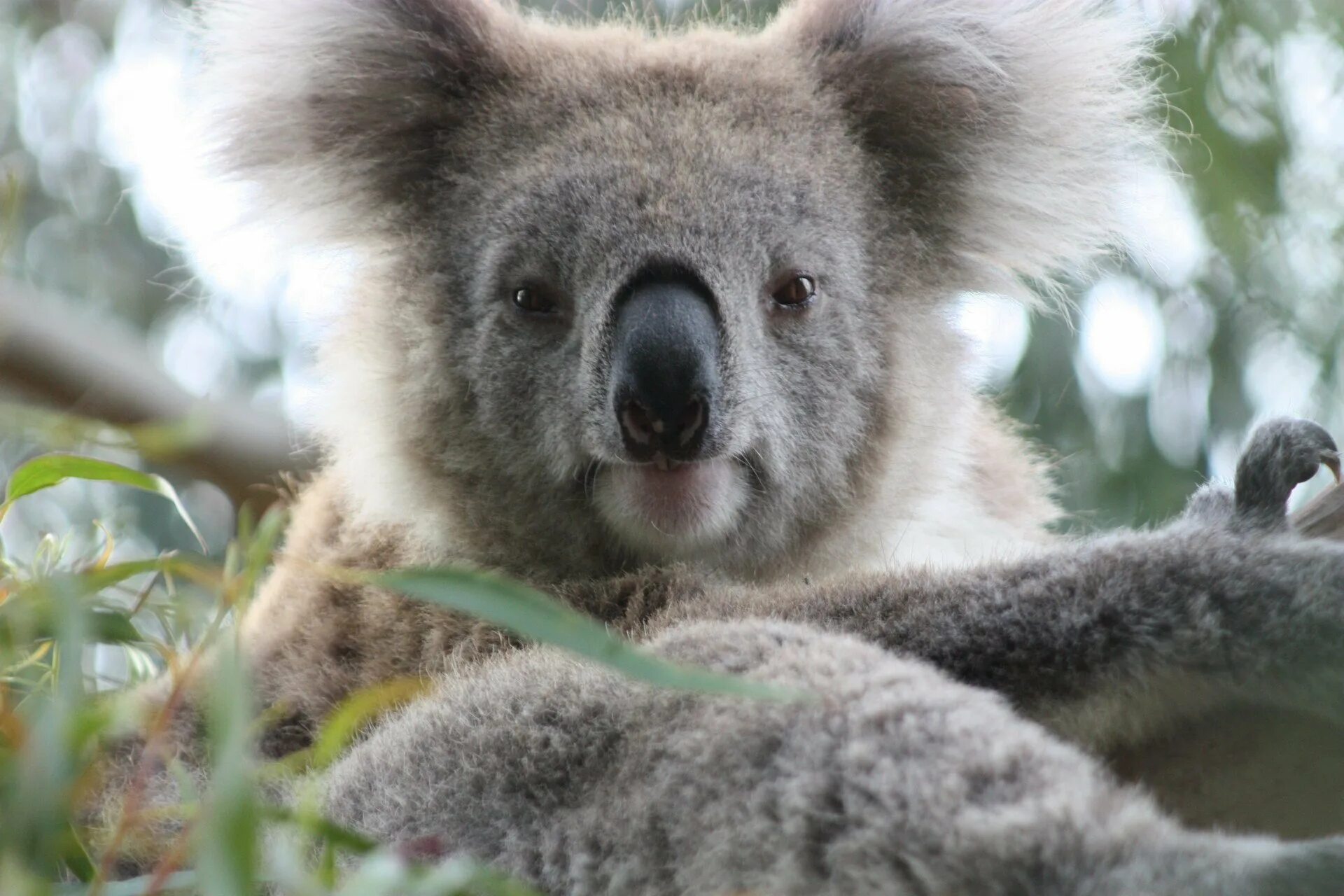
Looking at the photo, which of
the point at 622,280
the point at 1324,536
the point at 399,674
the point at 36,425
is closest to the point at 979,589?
the point at 1324,536

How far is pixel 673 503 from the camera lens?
2449 mm

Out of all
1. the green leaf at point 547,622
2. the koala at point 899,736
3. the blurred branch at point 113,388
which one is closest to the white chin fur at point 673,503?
the koala at point 899,736

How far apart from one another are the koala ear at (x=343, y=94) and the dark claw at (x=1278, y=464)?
1.65 metres

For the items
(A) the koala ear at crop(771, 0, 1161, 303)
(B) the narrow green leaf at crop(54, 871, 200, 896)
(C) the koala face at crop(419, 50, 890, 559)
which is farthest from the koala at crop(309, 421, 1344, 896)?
(A) the koala ear at crop(771, 0, 1161, 303)

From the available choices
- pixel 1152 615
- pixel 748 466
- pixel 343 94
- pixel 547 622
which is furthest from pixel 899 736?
pixel 343 94

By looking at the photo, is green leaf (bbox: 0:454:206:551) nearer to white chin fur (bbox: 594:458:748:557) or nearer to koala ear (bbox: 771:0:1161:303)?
white chin fur (bbox: 594:458:748:557)

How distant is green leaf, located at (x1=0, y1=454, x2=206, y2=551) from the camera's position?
1.67 metres

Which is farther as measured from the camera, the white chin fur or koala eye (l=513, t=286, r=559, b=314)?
koala eye (l=513, t=286, r=559, b=314)

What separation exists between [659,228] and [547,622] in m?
1.36

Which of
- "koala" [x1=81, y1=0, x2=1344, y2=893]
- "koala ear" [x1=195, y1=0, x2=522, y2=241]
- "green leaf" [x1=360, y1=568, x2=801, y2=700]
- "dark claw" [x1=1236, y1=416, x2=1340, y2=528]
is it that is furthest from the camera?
"koala ear" [x1=195, y1=0, x2=522, y2=241]

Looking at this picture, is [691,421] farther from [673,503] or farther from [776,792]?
[776,792]

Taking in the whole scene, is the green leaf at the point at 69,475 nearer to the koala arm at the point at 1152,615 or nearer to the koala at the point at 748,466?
the koala at the point at 748,466

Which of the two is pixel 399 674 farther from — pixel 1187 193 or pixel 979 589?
pixel 1187 193

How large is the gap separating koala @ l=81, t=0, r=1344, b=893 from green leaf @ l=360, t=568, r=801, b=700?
305mm
